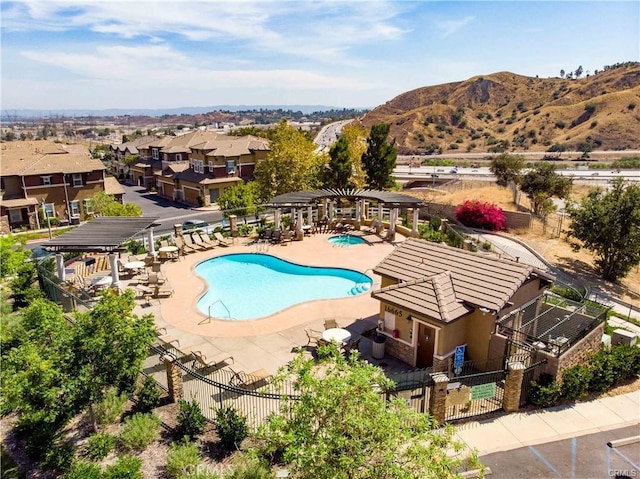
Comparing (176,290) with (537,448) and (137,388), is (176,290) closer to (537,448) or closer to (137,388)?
(137,388)

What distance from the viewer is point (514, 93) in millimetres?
166000

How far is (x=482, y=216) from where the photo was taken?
40.5 m

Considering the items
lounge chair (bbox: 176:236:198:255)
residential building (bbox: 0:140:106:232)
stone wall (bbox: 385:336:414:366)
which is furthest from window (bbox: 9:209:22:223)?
stone wall (bbox: 385:336:414:366)

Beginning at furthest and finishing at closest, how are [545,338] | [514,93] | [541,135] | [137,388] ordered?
[514,93], [541,135], [545,338], [137,388]

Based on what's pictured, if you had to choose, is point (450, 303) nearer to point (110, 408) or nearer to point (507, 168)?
point (110, 408)

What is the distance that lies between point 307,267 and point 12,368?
18342 millimetres

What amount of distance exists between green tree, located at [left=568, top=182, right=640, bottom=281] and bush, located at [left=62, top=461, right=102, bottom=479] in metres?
30.8

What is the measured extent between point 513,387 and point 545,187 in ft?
115

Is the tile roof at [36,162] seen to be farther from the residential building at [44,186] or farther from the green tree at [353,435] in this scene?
the green tree at [353,435]

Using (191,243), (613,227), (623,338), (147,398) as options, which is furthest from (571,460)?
(191,243)

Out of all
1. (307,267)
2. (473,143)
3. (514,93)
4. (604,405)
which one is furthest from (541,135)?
(604,405)

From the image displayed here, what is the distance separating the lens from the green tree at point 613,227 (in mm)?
28375

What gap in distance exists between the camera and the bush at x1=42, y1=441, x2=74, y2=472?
12000 millimetres

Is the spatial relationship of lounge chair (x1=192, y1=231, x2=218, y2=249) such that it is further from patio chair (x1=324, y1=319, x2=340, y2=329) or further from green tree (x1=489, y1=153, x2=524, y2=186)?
green tree (x1=489, y1=153, x2=524, y2=186)
